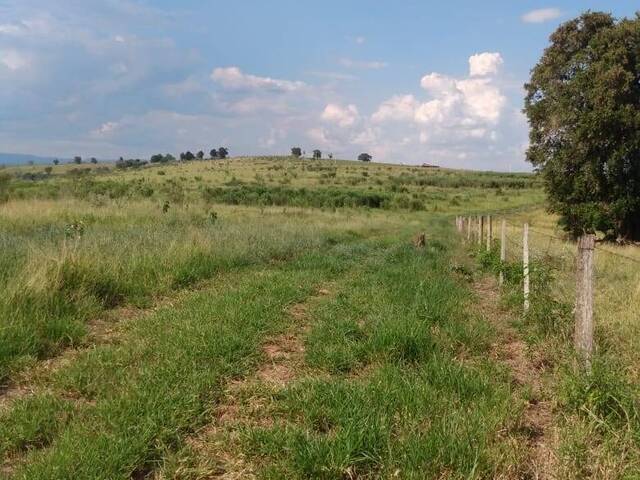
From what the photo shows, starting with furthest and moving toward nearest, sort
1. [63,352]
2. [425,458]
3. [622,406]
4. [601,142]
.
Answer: [601,142] < [63,352] < [622,406] < [425,458]

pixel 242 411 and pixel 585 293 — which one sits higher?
pixel 585 293

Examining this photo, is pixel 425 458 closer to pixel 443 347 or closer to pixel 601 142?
pixel 443 347

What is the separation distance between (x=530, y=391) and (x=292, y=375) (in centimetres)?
207

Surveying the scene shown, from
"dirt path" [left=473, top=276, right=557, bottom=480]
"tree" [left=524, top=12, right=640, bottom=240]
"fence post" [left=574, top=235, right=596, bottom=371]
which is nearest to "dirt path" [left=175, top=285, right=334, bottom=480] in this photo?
"dirt path" [left=473, top=276, right=557, bottom=480]

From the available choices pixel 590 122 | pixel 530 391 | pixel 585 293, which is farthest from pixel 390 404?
pixel 590 122

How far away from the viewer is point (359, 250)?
1570cm

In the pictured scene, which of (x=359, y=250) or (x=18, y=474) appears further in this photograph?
(x=359, y=250)

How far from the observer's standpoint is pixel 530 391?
4.58m

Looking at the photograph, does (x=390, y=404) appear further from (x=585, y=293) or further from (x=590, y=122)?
(x=590, y=122)

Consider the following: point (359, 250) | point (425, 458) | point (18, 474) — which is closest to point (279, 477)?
point (425, 458)

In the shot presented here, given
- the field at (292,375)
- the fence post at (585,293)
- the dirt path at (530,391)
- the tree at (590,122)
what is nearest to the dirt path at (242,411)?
the field at (292,375)

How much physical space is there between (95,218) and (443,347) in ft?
51.6

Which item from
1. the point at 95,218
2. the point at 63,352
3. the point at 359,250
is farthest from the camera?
the point at 95,218

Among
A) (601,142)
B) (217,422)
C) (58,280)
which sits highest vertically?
(601,142)
